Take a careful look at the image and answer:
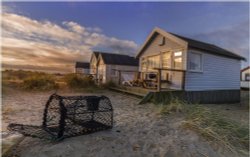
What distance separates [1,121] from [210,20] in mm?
11969

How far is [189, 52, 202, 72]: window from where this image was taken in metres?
9.27

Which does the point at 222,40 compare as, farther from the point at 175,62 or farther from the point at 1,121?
the point at 1,121

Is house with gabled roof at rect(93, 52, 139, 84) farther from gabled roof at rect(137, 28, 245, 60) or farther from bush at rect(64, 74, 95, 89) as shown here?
gabled roof at rect(137, 28, 245, 60)

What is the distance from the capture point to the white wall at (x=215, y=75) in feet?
30.6

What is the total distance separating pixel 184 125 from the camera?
170 inches

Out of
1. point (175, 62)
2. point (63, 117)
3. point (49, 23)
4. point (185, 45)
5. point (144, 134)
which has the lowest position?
point (144, 134)

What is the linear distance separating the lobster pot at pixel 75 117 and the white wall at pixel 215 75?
6.18m

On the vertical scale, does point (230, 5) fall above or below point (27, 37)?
above

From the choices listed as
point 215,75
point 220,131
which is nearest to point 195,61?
point 215,75

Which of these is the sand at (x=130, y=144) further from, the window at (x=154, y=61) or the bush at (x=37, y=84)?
the bush at (x=37, y=84)

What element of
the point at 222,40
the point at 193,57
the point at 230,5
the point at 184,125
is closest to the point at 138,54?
the point at 193,57

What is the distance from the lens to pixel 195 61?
31.2 feet

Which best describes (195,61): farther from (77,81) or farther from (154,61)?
(77,81)

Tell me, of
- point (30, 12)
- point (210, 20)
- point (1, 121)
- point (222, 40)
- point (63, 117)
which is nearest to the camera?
point (63, 117)
